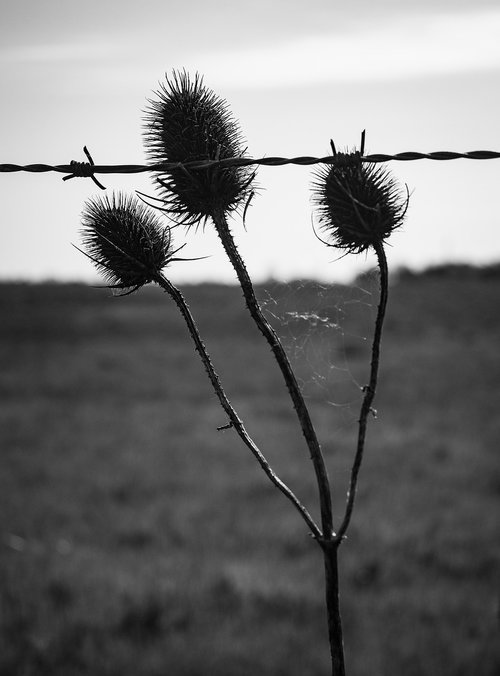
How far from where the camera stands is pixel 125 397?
27.5m

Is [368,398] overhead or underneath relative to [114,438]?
overhead

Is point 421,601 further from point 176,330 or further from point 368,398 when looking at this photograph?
point 176,330

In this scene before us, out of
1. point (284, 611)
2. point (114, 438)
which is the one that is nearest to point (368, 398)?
point (284, 611)

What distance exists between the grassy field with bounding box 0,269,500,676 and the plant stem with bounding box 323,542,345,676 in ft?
4.70

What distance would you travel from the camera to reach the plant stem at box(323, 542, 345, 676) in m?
1.38

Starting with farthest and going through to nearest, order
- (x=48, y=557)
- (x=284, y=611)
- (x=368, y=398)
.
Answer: (x=48, y=557) → (x=284, y=611) → (x=368, y=398)

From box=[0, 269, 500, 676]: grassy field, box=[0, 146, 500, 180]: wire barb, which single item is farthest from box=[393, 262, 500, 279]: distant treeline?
box=[0, 146, 500, 180]: wire barb

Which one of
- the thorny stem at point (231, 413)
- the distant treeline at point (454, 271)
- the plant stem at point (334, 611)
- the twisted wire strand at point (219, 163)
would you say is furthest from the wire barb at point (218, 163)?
the distant treeline at point (454, 271)

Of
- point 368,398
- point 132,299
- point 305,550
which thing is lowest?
point 305,550

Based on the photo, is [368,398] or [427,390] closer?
[368,398]

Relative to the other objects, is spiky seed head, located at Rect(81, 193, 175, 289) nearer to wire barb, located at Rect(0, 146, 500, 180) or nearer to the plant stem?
wire barb, located at Rect(0, 146, 500, 180)

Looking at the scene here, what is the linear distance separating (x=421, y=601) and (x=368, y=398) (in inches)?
456

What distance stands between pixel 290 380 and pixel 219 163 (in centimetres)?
57

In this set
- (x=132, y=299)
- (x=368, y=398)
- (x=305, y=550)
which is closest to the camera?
(x=368, y=398)
